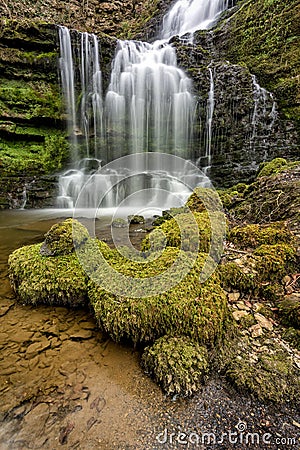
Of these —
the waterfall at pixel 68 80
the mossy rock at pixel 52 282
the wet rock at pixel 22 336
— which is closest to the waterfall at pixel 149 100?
the waterfall at pixel 68 80

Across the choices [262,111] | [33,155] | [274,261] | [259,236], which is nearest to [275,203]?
[259,236]

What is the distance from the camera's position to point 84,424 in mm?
1524

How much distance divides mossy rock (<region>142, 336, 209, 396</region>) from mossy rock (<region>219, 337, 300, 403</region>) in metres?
0.20

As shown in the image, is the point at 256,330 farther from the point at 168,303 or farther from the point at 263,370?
the point at 168,303

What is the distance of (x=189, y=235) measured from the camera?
3.02 m

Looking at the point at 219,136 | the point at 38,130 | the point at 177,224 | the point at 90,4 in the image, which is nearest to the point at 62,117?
the point at 38,130

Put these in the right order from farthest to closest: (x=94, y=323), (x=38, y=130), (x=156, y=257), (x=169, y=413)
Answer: (x=38, y=130), (x=156, y=257), (x=94, y=323), (x=169, y=413)

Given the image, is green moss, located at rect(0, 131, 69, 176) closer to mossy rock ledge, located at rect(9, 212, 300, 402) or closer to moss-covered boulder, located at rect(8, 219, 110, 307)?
moss-covered boulder, located at rect(8, 219, 110, 307)

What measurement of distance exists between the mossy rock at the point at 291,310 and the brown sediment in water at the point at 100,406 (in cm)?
79

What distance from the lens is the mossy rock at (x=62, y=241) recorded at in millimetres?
3100

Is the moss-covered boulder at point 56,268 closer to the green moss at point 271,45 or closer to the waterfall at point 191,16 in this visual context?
the green moss at point 271,45

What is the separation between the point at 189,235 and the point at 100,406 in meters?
1.96

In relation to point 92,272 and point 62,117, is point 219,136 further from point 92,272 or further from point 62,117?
point 92,272

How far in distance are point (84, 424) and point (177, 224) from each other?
90.9 inches
